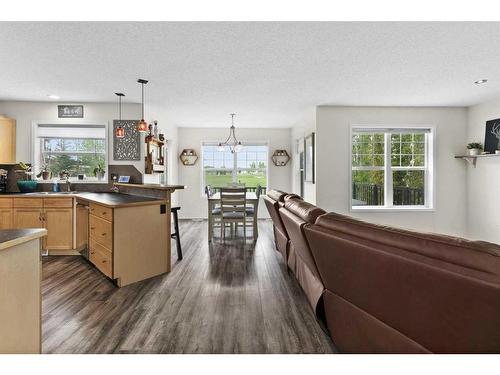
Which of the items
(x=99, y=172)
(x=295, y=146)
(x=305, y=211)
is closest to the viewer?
(x=305, y=211)

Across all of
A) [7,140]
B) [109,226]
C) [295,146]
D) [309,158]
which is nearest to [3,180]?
[7,140]

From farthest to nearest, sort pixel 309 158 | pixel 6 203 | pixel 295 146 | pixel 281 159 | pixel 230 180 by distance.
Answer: pixel 230 180
pixel 281 159
pixel 295 146
pixel 309 158
pixel 6 203

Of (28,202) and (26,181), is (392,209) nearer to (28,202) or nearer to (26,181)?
(28,202)

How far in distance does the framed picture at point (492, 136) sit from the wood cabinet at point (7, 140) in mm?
7618

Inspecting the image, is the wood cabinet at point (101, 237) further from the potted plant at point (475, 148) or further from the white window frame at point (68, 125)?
the potted plant at point (475, 148)

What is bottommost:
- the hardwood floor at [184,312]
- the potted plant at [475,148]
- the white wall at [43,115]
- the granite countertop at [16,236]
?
the hardwood floor at [184,312]

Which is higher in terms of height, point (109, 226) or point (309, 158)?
point (309, 158)

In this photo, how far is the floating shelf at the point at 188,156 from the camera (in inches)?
267

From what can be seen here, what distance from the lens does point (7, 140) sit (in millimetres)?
4168

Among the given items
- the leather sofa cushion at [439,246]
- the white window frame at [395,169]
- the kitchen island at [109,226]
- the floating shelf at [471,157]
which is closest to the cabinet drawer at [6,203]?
the kitchen island at [109,226]

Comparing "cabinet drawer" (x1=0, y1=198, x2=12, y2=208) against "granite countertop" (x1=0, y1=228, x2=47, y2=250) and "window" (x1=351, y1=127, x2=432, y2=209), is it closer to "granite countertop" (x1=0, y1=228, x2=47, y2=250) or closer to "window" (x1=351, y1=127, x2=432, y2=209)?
"granite countertop" (x1=0, y1=228, x2=47, y2=250)

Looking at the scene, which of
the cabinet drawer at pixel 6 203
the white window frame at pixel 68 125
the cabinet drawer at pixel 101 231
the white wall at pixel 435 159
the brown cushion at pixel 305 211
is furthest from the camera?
the white wall at pixel 435 159

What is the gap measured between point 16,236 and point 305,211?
163 centimetres

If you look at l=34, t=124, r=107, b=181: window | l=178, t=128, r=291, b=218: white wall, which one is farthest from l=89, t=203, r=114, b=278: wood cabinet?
l=178, t=128, r=291, b=218: white wall
